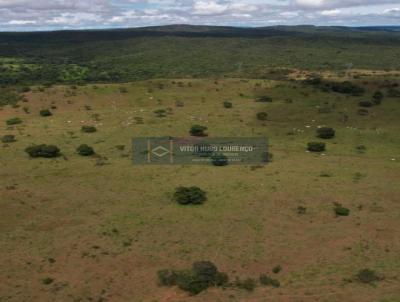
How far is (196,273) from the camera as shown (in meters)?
24.7

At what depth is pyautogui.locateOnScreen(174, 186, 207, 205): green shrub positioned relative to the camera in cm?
3581

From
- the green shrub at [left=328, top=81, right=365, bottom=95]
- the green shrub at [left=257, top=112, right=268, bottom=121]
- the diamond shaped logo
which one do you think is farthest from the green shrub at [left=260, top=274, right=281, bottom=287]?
the green shrub at [left=328, top=81, right=365, bottom=95]

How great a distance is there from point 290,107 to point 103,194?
40.7 m

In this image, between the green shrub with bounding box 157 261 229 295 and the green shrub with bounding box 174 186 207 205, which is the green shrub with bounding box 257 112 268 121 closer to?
the green shrub with bounding box 174 186 207 205

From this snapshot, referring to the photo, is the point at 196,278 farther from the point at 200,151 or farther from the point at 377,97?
the point at 377,97

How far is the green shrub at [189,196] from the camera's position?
3581 centimetres

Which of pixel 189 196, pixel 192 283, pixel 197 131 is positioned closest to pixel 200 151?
pixel 197 131

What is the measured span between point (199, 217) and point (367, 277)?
40.5 ft

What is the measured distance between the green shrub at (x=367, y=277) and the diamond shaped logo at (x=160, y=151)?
2704cm

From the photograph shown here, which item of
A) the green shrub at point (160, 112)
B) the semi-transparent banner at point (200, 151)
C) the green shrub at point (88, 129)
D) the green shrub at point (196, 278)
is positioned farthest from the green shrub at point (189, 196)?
the green shrub at point (160, 112)

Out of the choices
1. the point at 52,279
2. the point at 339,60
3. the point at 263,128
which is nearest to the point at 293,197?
the point at 52,279

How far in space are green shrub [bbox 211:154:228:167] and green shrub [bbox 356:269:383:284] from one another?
71.8 ft

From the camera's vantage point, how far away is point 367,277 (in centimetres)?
2481

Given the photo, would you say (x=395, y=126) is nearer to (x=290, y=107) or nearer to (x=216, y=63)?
(x=290, y=107)
